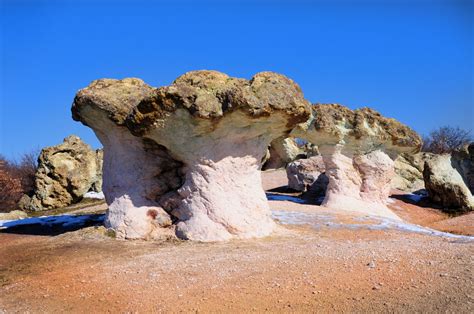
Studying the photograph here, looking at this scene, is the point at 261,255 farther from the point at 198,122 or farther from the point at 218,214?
the point at 198,122

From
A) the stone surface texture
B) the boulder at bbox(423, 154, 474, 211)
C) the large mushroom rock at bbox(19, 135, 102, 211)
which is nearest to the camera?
the boulder at bbox(423, 154, 474, 211)

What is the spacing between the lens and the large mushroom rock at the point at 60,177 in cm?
1723

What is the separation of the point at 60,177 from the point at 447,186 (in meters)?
13.6

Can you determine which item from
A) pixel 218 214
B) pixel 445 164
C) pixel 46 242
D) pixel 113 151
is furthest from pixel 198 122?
pixel 445 164

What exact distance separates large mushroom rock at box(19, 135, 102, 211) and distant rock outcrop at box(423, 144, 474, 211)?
40.9ft

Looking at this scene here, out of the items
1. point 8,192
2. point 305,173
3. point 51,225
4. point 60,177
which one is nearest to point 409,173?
point 305,173

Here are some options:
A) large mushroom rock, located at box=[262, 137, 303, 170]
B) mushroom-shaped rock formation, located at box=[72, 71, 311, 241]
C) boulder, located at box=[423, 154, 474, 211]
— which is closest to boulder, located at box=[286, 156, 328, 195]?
boulder, located at box=[423, 154, 474, 211]

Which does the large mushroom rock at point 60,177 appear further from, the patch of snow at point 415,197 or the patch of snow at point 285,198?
the patch of snow at point 415,197

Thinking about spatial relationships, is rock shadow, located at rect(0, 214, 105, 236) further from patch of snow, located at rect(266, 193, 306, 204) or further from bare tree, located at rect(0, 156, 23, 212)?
bare tree, located at rect(0, 156, 23, 212)

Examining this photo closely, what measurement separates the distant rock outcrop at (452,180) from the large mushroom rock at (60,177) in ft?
40.9

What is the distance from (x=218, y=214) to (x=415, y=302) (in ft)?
14.5

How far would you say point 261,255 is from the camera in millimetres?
6469

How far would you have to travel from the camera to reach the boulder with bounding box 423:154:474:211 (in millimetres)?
14938

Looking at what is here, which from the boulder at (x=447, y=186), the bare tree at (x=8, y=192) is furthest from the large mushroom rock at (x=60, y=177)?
the boulder at (x=447, y=186)
